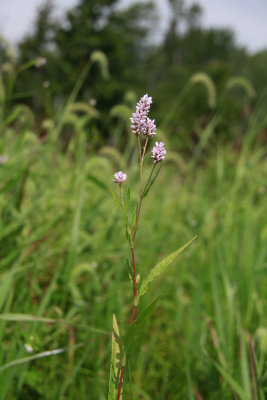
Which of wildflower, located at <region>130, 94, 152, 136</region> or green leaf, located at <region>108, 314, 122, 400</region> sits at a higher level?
wildflower, located at <region>130, 94, 152, 136</region>

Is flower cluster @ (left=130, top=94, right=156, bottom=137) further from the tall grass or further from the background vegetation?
the tall grass

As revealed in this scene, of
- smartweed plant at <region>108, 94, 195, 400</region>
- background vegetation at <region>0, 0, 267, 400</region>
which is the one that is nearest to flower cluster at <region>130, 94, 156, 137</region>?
smartweed plant at <region>108, 94, 195, 400</region>

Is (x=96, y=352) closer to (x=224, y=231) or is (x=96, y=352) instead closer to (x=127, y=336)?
(x=127, y=336)

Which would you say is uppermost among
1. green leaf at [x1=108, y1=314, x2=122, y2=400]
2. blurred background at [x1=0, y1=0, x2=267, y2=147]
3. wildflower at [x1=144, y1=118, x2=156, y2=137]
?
blurred background at [x1=0, y1=0, x2=267, y2=147]

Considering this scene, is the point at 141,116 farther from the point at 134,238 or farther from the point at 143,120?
the point at 134,238

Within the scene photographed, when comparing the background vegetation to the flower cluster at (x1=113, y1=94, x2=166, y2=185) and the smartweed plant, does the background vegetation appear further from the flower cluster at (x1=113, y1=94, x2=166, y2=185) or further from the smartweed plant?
the flower cluster at (x1=113, y1=94, x2=166, y2=185)

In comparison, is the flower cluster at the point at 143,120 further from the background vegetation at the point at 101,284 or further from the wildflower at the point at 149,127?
the background vegetation at the point at 101,284

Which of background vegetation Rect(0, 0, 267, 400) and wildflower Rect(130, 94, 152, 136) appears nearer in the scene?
wildflower Rect(130, 94, 152, 136)
